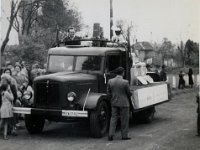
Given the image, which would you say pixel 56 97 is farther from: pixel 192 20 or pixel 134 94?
pixel 192 20

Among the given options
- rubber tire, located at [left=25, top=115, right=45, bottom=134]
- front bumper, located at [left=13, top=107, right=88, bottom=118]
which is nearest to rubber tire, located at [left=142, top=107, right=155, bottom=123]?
rubber tire, located at [left=25, top=115, right=45, bottom=134]

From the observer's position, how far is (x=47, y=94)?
31.8 ft

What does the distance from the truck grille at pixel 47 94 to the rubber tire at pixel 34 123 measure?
1.92 ft

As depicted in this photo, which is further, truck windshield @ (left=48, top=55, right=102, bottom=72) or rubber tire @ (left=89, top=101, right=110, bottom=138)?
truck windshield @ (left=48, top=55, right=102, bottom=72)

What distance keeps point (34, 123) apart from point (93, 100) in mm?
1611

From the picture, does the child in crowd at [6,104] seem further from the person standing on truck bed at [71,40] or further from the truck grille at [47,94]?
the person standing on truck bed at [71,40]

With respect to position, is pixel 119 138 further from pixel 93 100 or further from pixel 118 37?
pixel 118 37

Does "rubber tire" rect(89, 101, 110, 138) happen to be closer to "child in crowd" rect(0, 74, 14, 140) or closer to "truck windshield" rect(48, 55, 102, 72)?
"truck windshield" rect(48, 55, 102, 72)

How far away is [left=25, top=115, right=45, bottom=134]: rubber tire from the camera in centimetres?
1019

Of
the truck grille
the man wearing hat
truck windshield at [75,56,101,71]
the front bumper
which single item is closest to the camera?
the front bumper

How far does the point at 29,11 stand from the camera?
2552 centimetres

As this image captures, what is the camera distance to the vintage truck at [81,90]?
9547mm

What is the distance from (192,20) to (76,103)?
2.94m

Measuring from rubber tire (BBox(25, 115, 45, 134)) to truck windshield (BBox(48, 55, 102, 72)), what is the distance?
4.17 ft
